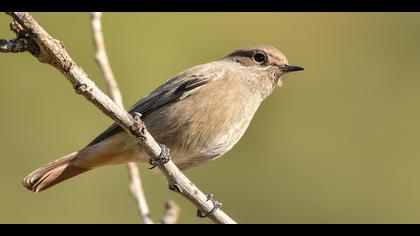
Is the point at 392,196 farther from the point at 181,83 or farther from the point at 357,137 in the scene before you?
the point at 181,83

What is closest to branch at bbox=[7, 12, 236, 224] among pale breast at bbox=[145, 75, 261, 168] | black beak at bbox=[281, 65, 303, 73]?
pale breast at bbox=[145, 75, 261, 168]

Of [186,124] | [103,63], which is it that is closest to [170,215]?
[186,124]

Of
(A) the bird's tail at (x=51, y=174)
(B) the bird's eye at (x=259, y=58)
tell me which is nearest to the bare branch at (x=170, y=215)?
(A) the bird's tail at (x=51, y=174)

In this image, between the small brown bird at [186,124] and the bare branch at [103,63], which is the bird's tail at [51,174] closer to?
the small brown bird at [186,124]

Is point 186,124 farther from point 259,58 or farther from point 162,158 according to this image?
point 259,58
